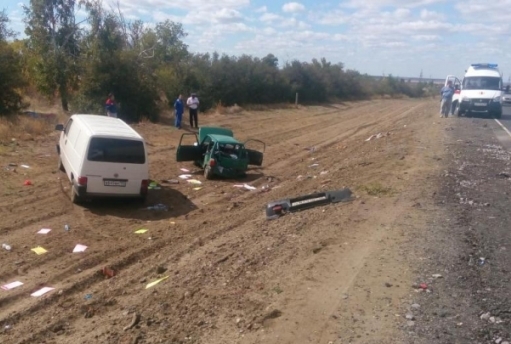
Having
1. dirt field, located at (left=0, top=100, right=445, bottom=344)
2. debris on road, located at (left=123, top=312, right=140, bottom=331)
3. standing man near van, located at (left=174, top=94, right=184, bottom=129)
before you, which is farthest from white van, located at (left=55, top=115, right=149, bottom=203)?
standing man near van, located at (left=174, top=94, right=184, bottom=129)

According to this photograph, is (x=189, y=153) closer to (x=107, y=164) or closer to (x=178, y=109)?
(x=107, y=164)

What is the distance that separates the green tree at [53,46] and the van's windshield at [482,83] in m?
20.4

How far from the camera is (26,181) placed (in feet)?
49.7

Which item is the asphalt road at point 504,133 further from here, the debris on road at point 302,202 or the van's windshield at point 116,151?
the van's windshield at point 116,151

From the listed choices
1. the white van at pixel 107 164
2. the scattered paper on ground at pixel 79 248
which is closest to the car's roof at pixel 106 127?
the white van at pixel 107 164

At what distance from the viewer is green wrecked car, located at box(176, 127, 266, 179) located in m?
16.7

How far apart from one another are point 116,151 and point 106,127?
998 mm

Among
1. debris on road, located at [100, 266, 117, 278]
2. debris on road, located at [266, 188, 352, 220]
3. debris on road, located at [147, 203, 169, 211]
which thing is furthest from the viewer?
debris on road, located at [147, 203, 169, 211]

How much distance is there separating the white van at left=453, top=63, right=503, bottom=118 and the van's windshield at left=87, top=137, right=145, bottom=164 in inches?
879

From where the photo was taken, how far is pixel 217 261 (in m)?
8.95

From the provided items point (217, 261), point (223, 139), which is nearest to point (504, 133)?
point (223, 139)

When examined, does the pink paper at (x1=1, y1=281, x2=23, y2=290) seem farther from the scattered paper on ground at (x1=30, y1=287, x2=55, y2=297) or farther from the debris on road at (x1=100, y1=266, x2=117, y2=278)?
the debris on road at (x1=100, y1=266, x2=117, y2=278)

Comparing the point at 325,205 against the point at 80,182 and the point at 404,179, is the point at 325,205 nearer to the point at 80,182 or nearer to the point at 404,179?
the point at 404,179

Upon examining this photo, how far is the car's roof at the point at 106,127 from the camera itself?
42.4 feet
